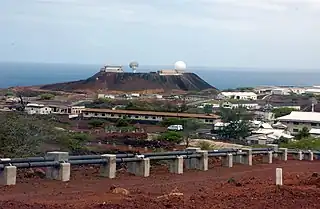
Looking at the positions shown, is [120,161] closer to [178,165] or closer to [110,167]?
[110,167]

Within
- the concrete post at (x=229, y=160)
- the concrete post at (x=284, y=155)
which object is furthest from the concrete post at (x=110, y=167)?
the concrete post at (x=284, y=155)

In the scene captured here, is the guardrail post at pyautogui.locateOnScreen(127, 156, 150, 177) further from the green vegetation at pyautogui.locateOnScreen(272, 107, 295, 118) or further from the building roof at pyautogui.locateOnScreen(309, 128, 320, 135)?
the green vegetation at pyautogui.locateOnScreen(272, 107, 295, 118)

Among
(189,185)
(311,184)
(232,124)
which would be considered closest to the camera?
(311,184)

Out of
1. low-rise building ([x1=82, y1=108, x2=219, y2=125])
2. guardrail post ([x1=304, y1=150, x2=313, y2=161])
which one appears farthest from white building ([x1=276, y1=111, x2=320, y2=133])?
guardrail post ([x1=304, y1=150, x2=313, y2=161])

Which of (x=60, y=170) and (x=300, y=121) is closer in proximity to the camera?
(x=60, y=170)

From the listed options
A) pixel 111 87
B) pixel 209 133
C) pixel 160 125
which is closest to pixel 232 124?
pixel 209 133

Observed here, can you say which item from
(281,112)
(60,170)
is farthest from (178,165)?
(281,112)

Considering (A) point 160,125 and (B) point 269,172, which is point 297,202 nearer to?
(B) point 269,172
